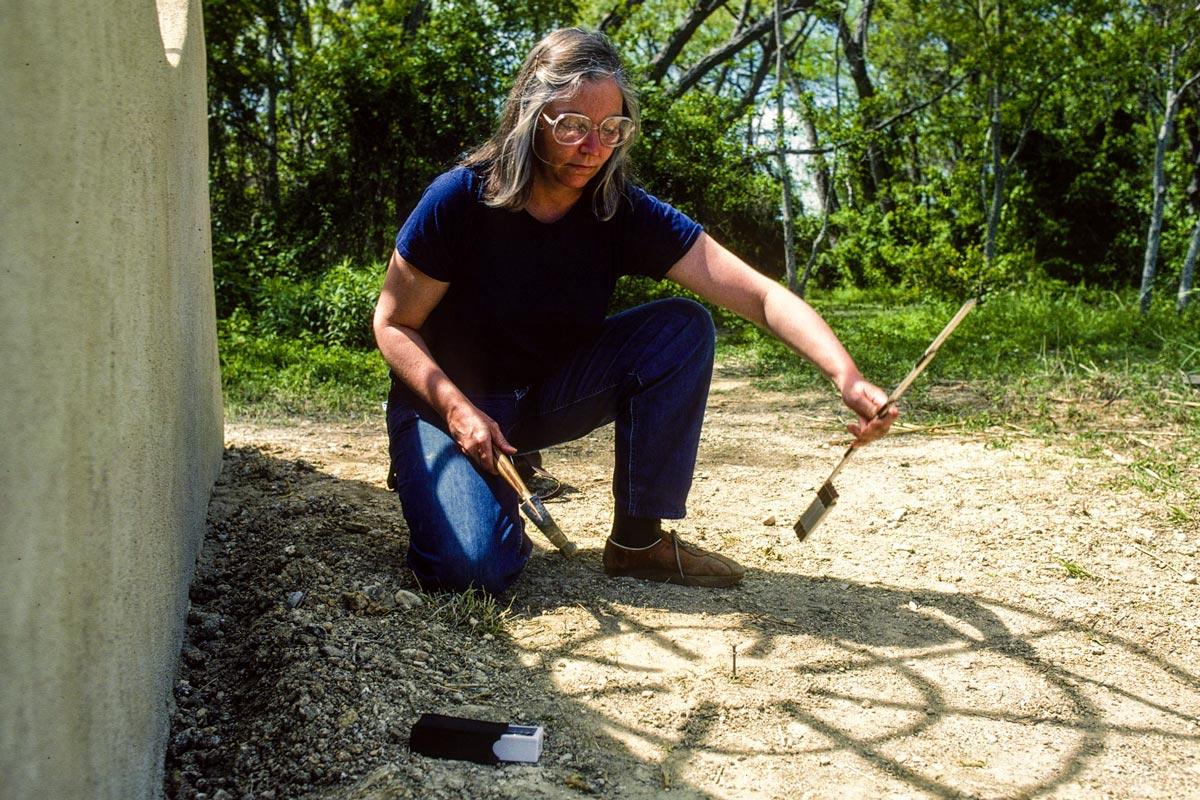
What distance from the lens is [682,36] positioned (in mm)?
11156

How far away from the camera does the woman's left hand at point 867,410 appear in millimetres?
2174

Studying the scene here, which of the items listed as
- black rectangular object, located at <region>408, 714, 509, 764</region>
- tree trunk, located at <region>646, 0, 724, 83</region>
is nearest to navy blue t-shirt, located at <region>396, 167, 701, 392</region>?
black rectangular object, located at <region>408, 714, 509, 764</region>

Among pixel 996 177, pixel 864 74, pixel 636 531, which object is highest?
pixel 864 74

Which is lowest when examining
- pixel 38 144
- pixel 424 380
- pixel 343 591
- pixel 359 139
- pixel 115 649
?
pixel 343 591

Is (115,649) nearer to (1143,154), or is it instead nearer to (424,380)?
(424,380)

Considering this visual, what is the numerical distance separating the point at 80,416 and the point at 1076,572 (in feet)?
8.37

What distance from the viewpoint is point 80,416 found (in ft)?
4.52

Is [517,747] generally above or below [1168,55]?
below

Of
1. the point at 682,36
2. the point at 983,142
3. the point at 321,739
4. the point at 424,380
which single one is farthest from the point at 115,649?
the point at 983,142

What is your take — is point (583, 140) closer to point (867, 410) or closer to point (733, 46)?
point (867, 410)

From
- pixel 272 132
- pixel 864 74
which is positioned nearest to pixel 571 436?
pixel 272 132

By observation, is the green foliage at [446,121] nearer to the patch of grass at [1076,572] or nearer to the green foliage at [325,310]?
the green foliage at [325,310]

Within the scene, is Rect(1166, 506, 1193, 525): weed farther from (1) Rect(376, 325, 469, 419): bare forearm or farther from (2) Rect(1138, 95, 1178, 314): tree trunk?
(2) Rect(1138, 95, 1178, 314): tree trunk

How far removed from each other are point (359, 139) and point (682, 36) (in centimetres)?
408
